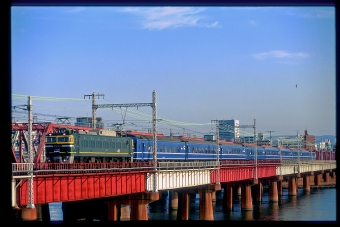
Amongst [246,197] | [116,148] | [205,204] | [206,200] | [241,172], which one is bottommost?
[246,197]

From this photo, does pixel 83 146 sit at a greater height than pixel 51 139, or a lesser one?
lesser

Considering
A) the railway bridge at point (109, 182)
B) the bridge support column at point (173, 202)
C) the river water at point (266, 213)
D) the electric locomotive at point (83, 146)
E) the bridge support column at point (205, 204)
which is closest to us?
the railway bridge at point (109, 182)

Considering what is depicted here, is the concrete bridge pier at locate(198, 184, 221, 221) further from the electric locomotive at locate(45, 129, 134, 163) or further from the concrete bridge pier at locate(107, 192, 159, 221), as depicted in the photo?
the concrete bridge pier at locate(107, 192, 159, 221)

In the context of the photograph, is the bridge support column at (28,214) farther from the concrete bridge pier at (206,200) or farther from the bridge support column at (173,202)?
the bridge support column at (173,202)

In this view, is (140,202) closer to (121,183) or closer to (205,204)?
(121,183)

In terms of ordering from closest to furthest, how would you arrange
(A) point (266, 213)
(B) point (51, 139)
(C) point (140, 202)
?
(B) point (51, 139), (C) point (140, 202), (A) point (266, 213)

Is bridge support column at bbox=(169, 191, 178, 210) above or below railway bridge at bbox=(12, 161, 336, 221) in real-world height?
below

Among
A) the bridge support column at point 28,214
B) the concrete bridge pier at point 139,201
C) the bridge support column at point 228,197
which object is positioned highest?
the bridge support column at point 28,214

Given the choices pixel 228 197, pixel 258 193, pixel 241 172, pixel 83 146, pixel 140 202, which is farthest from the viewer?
pixel 258 193

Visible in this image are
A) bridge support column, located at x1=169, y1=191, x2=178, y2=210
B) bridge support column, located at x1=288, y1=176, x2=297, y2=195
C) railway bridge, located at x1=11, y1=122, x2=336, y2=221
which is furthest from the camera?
bridge support column, located at x1=288, y1=176, x2=297, y2=195

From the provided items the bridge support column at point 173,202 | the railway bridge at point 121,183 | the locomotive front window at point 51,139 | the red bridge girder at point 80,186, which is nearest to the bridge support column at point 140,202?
the railway bridge at point 121,183

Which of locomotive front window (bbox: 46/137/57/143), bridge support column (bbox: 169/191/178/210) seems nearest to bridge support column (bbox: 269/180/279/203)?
bridge support column (bbox: 169/191/178/210)

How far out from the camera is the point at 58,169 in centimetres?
3366

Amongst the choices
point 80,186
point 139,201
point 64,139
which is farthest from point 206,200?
point 80,186
